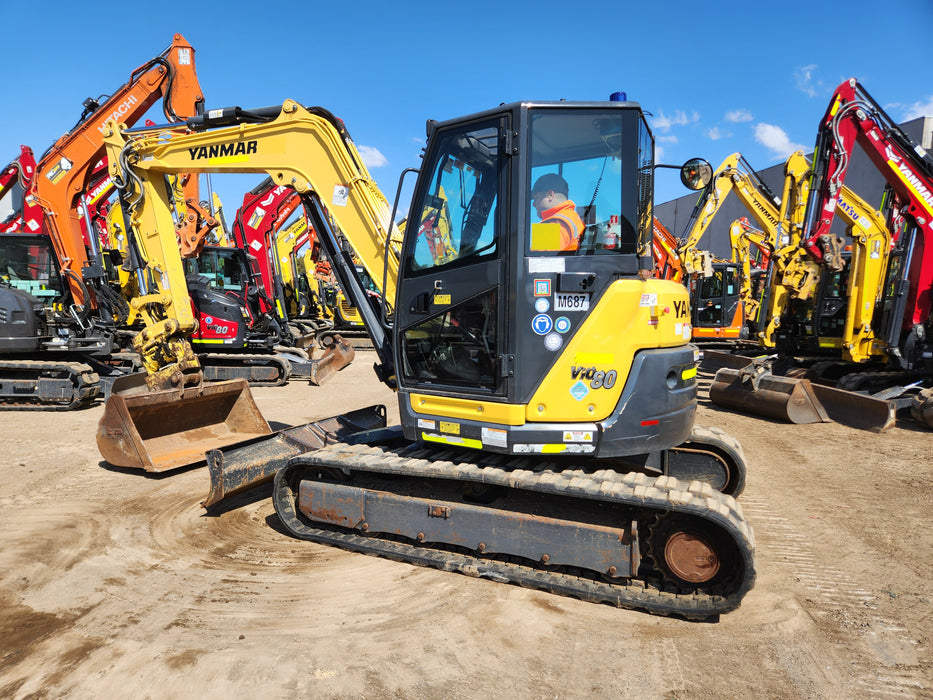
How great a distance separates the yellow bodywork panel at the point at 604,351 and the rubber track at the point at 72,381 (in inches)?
302

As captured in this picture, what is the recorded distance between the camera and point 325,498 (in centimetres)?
401

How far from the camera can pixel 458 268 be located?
3.59m

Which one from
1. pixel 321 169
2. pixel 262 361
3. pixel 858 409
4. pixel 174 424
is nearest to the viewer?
pixel 321 169

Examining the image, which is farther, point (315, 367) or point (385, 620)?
point (315, 367)

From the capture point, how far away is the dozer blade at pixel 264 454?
4.12 m

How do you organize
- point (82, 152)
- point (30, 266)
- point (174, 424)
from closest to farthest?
point (174, 424), point (30, 266), point (82, 152)

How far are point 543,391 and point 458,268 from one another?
3.10 feet

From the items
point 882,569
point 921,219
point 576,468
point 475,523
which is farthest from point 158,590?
point 921,219

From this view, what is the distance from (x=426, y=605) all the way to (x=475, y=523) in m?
0.57

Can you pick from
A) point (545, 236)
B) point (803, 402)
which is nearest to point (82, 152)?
point (545, 236)

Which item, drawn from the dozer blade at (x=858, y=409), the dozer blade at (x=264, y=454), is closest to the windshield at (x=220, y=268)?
the dozer blade at (x=264, y=454)

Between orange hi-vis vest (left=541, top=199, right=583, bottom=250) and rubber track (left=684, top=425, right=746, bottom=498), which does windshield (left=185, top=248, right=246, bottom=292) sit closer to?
orange hi-vis vest (left=541, top=199, right=583, bottom=250)

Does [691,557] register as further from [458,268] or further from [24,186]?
[24,186]

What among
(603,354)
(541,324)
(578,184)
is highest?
(578,184)
